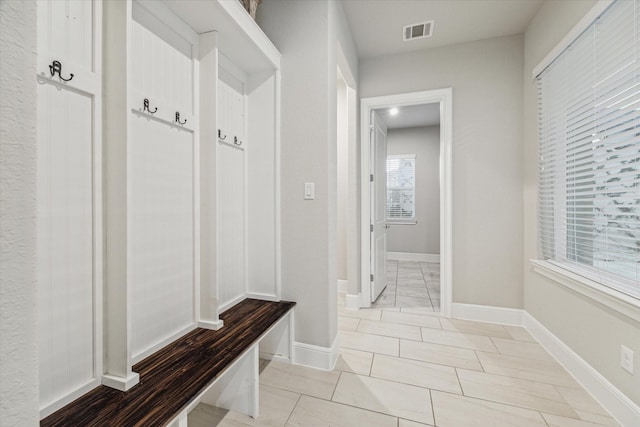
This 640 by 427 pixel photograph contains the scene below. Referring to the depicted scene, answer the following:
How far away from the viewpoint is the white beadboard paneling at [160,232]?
1.23m

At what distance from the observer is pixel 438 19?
2.46 m

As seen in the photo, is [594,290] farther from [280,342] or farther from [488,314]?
[280,342]

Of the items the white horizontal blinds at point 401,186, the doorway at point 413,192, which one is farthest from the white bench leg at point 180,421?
the white horizontal blinds at point 401,186

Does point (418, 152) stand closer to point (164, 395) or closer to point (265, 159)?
point (265, 159)

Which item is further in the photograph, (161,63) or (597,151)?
(597,151)

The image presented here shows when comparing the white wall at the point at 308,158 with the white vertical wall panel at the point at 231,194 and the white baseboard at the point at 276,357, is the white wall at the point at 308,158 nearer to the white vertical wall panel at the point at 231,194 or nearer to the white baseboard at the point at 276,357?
the white baseboard at the point at 276,357

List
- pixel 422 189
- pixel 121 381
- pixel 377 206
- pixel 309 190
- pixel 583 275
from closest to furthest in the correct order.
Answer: pixel 121 381 < pixel 583 275 < pixel 309 190 < pixel 377 206 < pixel 422 189

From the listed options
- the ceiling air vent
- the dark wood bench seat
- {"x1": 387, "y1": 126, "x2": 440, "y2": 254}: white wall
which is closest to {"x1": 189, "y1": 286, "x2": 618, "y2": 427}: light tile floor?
the dark wood bench seat

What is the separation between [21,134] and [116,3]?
39.8 inches

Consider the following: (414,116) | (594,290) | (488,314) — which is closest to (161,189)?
(594,290)

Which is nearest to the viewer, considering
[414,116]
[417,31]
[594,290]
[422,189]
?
[594,290]

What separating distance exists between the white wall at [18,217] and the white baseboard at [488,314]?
3029 millimetres

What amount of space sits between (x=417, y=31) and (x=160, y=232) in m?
2.72

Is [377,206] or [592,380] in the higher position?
[377,206]
